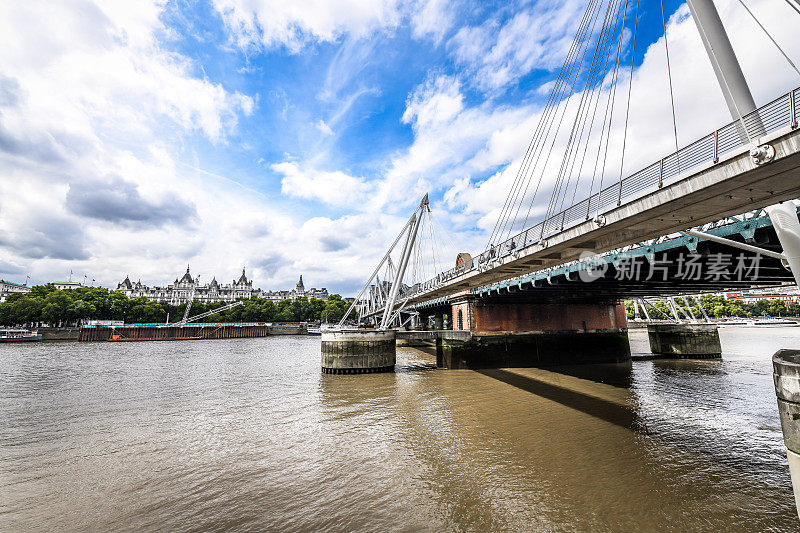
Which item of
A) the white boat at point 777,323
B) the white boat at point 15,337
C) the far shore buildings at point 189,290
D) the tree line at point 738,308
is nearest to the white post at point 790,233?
the white boat at point 15,337

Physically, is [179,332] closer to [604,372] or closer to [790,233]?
[604,372]

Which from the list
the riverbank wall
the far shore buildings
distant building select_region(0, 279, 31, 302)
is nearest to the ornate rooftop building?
the far shore buildings

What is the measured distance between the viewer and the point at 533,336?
30.2 meters

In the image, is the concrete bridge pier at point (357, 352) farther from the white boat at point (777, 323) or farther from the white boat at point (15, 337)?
the white boat at point (777, 323)

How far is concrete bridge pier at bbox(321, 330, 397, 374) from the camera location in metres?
25.7

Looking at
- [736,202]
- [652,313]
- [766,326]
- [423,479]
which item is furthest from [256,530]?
[766,326]

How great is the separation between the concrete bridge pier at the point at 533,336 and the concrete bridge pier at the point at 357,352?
5.70 meters

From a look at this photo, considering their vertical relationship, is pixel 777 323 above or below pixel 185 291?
below

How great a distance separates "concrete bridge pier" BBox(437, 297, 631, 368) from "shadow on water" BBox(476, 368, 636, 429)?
451cm

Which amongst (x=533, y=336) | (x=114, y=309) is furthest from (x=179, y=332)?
(x=533, y=336)

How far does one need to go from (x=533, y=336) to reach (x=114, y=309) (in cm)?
10021

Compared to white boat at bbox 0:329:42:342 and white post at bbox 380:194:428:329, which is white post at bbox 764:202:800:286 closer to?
white post at bbox 380:194:428:329

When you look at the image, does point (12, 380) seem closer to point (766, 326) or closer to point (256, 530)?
point (256, 530)

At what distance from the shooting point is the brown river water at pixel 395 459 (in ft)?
23.1
